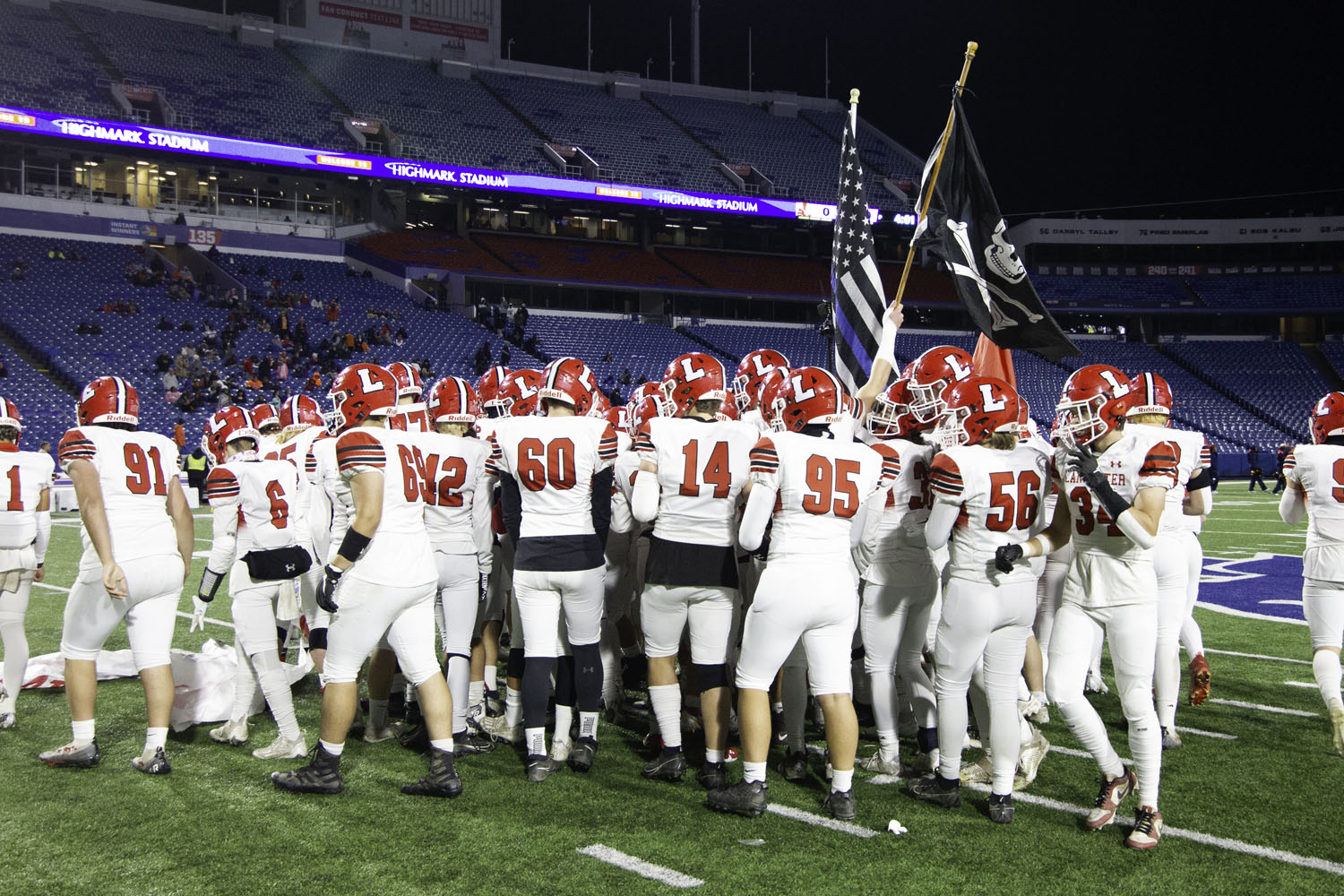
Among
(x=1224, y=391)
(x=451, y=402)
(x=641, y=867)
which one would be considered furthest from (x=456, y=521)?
(x=1224, y=391)

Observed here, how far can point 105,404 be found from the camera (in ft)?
19.0

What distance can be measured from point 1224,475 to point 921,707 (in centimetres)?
3497

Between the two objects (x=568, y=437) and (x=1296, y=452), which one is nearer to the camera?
(x=568, y=437)

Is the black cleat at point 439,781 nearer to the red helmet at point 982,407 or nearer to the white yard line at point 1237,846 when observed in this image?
the white yard line at point 1237,846

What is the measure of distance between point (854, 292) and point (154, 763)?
6.22 m

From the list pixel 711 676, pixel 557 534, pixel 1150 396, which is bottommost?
pixel 711 676

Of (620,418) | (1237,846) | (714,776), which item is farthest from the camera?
(620,418)

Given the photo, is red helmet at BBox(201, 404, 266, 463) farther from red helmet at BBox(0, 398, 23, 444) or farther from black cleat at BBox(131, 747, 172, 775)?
black cleat at BBox(131, 747, 172, 775)

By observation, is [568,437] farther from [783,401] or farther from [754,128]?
[754,128]

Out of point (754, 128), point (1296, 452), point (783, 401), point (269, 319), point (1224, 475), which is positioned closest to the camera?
point (783, 401)

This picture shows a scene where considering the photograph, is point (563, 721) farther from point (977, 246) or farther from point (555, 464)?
point (977, 246)

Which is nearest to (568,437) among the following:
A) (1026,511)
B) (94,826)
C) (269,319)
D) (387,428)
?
(387,428)

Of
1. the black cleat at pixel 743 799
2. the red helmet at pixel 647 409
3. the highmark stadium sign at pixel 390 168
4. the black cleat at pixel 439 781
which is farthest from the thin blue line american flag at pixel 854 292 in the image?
the highmark stadium sign at pixel 390 168

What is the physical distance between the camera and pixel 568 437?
5742 millimetres
